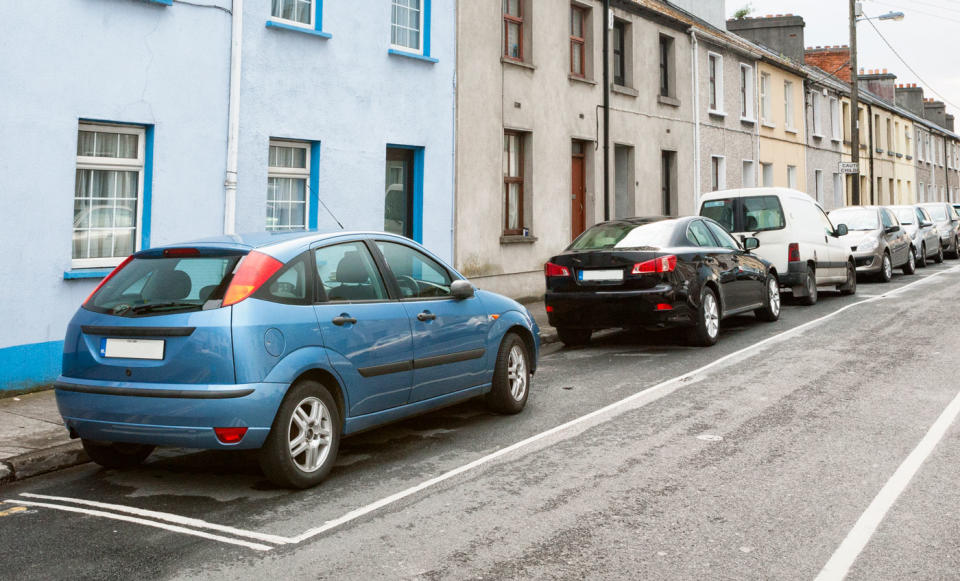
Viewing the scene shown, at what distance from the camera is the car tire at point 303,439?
5.34m

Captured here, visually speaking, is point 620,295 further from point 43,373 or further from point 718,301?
point 43,373

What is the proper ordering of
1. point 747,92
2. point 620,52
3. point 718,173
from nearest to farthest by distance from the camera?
1. point 620,52
2. point 718,173
3. point 747,92

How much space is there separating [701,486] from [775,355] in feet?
18.3

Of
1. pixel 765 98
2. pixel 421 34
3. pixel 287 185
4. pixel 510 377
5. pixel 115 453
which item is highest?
pixel 765 98

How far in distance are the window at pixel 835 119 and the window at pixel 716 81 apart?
45.8 ft

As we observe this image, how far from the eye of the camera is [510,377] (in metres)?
7.66

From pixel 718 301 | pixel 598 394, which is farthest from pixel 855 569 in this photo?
pixel 718 301

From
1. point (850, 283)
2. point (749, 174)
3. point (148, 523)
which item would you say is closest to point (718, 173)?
point (749, 174)

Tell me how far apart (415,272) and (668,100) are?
1793 centimetres

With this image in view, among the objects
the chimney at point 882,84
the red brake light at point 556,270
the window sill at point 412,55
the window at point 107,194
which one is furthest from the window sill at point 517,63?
the chimney at point 882,84

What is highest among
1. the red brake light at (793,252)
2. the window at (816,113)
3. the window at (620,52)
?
the window at (816,113)

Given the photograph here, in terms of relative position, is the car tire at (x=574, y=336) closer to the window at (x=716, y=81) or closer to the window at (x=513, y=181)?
the window at (x=513, y=181)

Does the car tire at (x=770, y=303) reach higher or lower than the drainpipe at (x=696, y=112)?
lower

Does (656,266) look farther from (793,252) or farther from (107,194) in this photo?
(107,194)
